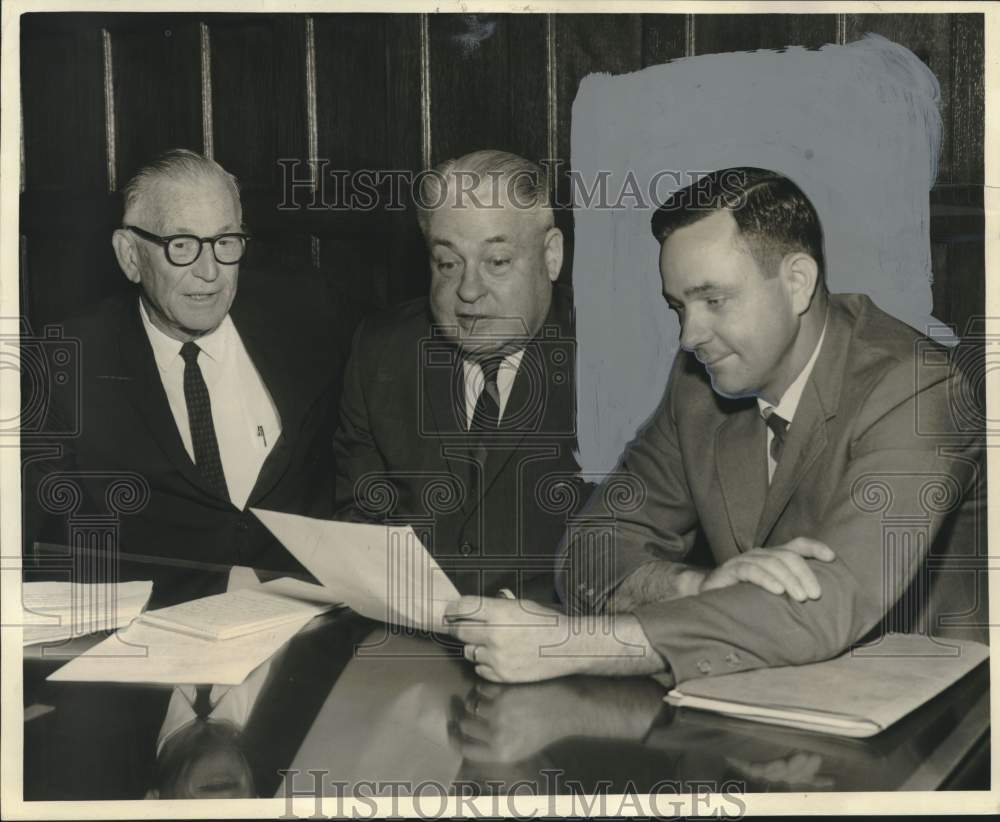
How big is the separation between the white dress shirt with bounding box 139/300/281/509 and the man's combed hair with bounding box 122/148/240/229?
243mm

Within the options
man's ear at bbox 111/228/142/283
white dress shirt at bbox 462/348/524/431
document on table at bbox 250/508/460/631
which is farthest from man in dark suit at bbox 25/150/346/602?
white dress shirt at bbox 462/348/524/431

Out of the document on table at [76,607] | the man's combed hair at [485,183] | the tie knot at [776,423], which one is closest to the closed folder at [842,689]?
the tie knot at [776,423]

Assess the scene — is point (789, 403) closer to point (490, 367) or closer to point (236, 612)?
point (490, 367)

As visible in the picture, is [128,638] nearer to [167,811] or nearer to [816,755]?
[167,811]

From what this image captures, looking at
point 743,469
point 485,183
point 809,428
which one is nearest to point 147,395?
point 485,183

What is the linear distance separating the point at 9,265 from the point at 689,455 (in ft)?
4.41

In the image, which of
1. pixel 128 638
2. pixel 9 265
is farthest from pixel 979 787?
pixel 9 265

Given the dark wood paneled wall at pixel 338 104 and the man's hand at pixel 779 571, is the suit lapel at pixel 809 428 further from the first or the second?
the dark wood paneled wall at pixel 338 104

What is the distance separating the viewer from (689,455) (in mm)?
2166

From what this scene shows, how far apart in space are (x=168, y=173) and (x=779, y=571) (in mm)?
1346

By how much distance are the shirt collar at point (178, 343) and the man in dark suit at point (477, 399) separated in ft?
0.95

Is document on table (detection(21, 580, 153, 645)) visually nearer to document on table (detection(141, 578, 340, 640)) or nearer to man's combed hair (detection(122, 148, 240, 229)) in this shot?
document on table (detection(141, 578, 340, 640))

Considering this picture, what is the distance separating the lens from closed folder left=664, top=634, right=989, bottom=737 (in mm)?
1700

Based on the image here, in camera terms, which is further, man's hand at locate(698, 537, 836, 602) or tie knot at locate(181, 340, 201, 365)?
tie knot at locate(181, 340, 201, 365)
